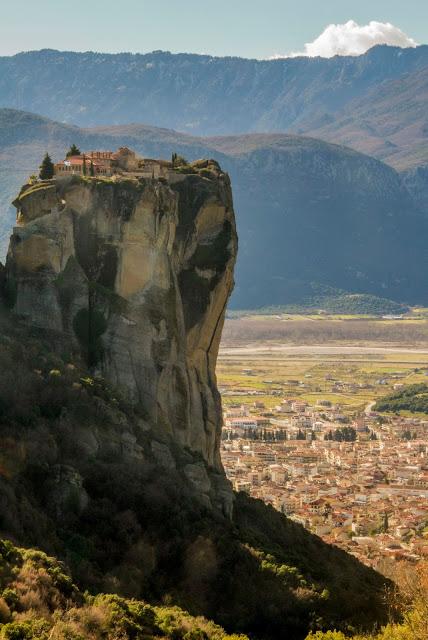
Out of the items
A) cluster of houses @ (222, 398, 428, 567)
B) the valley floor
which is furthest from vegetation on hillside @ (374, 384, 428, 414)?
cluster of houses @ (222, 398, 428, 567)

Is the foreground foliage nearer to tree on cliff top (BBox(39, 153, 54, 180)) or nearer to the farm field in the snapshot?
tree on cliff top (BBox(39, 153, 54, 180))

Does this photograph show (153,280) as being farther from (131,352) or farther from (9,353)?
(9,353)

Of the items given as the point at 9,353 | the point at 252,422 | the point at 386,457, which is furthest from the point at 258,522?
the point at 252,422

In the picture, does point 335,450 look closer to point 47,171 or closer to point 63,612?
point 47,171

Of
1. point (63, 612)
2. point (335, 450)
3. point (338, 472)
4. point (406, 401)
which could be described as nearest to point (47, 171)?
point (63, 612)

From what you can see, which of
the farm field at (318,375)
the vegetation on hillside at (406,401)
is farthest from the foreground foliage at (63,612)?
the vegetation on hillside at (406,401)
